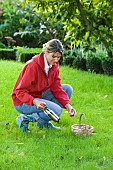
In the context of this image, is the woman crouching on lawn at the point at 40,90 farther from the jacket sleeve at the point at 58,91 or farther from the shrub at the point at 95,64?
the shrub at the point at 95,64

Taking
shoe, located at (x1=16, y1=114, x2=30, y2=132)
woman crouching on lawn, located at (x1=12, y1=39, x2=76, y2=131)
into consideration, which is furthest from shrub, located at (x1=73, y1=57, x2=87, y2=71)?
shoe, located at (x1=16, y1=114, x2=30, y2=132)

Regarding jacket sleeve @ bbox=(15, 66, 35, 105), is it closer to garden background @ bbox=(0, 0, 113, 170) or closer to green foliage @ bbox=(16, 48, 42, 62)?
garden background @ bbox=(0, 0, 113, 170)

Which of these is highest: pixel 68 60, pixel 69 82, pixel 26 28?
pixel 69 82

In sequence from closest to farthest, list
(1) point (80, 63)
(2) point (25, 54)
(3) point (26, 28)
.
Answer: (1) point (80, 63), (2) point (25, 54), (3) point (26, 28)

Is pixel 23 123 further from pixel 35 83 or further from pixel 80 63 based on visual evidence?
pixel 80 63

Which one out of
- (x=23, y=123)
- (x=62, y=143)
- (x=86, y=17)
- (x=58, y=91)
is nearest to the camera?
(x=62, y=143)

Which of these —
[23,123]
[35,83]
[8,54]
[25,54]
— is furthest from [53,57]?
[8,54]

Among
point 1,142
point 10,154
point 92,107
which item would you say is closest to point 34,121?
point 1,142

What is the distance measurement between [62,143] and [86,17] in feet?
15.0

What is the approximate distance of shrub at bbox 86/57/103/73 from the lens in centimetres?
972

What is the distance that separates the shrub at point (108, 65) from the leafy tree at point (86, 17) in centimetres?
28

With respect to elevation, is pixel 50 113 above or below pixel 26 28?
above

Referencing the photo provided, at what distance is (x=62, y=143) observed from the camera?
476cm

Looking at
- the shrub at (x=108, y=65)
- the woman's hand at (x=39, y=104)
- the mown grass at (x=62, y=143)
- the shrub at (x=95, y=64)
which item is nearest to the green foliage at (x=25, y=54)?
the shrub at (x=95, y=64)
